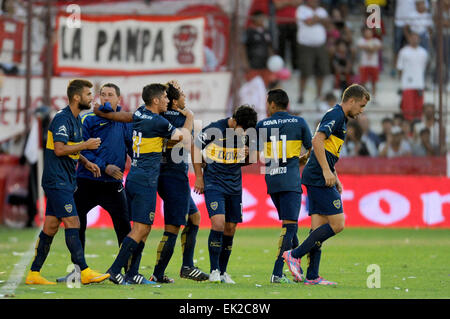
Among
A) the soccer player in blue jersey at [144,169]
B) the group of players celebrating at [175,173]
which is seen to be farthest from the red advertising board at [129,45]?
the soccer player in blue jersey at [144,169]

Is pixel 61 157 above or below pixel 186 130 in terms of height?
below

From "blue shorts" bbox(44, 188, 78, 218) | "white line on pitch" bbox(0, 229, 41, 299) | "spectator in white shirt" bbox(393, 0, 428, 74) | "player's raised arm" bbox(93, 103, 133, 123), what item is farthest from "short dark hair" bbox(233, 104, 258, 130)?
"spectator in white shirt" bbox(393, 0, 428, 74)

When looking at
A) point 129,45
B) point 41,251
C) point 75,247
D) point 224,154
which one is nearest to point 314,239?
point 224,154

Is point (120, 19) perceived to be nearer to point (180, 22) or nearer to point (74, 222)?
point (180, 22)

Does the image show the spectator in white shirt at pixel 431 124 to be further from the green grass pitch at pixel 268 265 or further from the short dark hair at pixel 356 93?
the short dark hair at pixel 356 93

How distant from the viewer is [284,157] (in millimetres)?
10367

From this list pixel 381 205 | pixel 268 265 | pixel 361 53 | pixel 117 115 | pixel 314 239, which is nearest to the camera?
pixel 314 239

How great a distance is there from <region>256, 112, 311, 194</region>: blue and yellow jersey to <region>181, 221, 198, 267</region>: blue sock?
1055mm

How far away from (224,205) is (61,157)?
6.31 ft

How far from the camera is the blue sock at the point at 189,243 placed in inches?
421

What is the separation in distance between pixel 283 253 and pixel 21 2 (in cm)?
1286

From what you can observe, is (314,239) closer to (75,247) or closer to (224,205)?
(224,205)

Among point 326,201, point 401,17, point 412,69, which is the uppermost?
point 401,17

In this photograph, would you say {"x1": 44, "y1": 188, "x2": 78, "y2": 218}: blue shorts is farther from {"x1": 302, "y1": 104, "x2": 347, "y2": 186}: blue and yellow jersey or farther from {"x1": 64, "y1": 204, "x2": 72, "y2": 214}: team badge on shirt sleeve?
{"x1": 302, "y1": 104, "x2": 347, "y2": 186}: blue and yellow jersey
